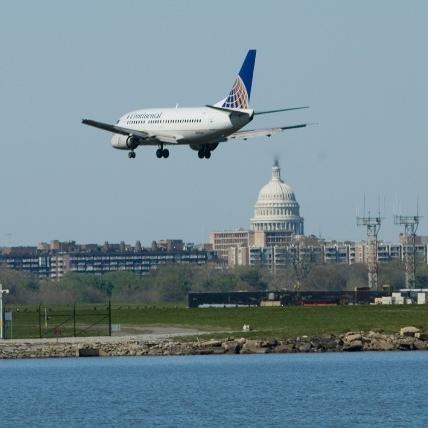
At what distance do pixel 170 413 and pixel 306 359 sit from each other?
28644 mm

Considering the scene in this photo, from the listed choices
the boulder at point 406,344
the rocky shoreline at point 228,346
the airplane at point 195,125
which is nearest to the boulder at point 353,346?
the rocky shoreline at point 228,346

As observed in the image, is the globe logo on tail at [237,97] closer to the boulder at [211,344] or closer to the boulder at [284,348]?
the boulder at [211,344]

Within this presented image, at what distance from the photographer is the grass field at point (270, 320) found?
446 ft

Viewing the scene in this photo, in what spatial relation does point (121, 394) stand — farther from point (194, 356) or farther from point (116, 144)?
point (116, 144)

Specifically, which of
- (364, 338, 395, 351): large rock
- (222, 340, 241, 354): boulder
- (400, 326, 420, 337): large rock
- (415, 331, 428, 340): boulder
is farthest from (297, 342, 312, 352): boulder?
(415, 331, 428, 340): boulder

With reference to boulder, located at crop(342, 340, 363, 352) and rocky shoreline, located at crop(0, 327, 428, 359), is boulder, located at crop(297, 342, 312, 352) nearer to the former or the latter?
rocky shoreline, located at crop(0, 327, 428, 359)

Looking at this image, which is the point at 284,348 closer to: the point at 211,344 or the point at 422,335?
the point at 211,344

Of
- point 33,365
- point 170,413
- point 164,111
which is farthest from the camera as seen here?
point 164,111

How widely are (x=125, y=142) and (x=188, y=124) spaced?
6.20m

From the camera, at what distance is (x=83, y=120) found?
13438 centimetres

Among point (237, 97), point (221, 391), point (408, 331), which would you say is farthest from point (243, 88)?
point (221, 391)

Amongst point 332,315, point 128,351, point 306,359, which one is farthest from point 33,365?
point 332,315

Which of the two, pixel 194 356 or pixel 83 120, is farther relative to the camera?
pixel 83 120

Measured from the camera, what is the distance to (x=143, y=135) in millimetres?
139000
